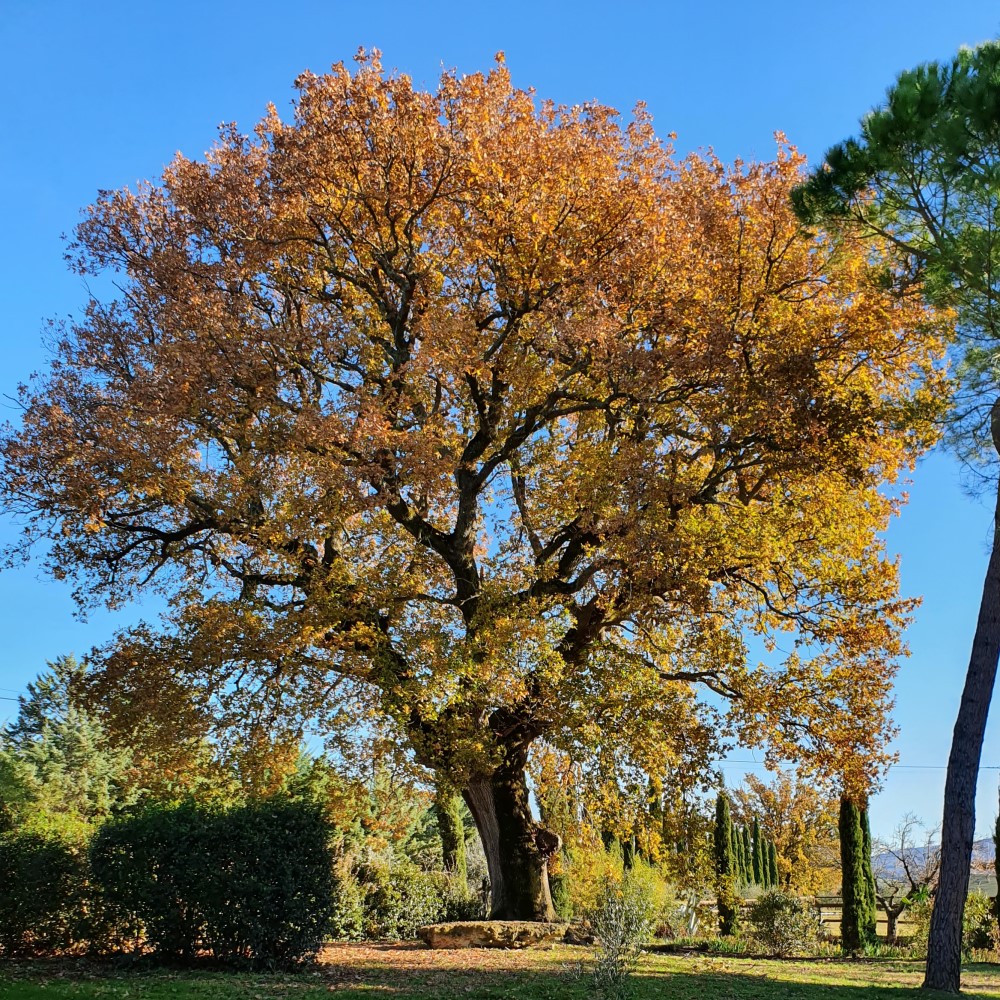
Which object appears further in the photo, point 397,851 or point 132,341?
point 397,851

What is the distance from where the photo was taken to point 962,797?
10938 mm

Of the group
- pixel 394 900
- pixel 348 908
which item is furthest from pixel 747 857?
pixel 348 908

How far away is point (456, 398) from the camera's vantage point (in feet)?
47.6

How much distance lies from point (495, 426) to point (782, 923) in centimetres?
1214

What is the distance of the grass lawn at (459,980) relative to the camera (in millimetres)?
8383

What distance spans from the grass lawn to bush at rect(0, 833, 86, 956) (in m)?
0.89

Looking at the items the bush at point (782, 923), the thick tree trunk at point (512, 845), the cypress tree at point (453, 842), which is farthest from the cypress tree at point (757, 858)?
the thick tree trunk at point (512, 845)

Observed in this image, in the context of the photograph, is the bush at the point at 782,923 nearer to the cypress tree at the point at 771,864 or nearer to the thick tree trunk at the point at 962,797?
the thick tree trunk at the point at 962,797

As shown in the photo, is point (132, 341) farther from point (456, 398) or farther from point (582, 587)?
point (582, 587)

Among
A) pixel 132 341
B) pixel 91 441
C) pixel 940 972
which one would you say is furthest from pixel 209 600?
pixel 940 972

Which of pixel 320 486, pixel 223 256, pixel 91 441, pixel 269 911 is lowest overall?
pixel 269 911

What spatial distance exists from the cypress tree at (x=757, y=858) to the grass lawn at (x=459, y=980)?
21.4 m

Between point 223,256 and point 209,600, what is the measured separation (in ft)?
18.0

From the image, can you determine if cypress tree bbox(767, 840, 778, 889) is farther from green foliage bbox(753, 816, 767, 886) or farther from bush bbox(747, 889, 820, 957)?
bush bbox(747, 889, 820, 957)
